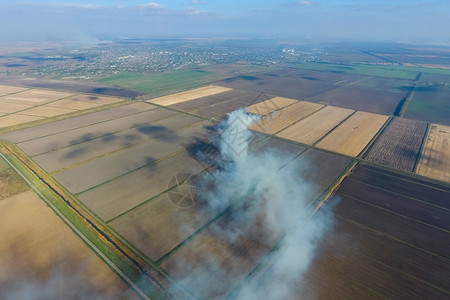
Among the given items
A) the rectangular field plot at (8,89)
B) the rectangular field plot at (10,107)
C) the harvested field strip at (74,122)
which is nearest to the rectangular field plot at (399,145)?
the harvested field strip at (74,122)

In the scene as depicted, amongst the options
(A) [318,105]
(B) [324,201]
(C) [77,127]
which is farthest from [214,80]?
(B) [324,201]

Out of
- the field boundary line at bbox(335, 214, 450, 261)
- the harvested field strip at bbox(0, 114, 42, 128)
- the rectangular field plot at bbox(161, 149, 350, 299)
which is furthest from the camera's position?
the harvested field strip at bbox(0, 114, 42, 128)

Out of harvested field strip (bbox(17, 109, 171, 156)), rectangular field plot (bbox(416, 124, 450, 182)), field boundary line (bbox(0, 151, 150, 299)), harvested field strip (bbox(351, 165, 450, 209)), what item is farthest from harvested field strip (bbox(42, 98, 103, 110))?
rectangular field plot (bbox(416, 124, 450, 182))

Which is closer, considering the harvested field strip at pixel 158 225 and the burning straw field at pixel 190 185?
the burning straw field at pixel 190 185

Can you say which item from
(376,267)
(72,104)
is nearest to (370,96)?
(376,267)

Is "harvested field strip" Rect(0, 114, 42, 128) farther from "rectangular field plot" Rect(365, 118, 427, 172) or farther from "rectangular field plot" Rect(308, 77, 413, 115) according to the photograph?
"rectangular field plot" Rect(308, 77, 413, 115)

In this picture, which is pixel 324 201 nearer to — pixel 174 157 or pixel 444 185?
pixel 444 185

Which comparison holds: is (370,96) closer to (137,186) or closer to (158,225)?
(137,186)

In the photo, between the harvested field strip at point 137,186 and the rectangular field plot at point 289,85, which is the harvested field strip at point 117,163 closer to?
the harvested field strip at point 137,186
